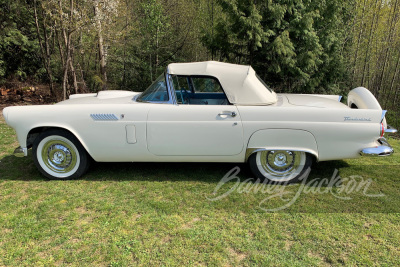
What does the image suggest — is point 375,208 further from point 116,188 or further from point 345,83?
point 345,83

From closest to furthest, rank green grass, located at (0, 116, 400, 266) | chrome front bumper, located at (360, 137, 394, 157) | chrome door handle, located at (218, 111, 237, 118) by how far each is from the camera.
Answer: green grass, located at (0, 116, 400, 266) < chrome front bumper, located at (360, 137, 394, 157) < chrome door handle, located at (218, 111, 237, 118)

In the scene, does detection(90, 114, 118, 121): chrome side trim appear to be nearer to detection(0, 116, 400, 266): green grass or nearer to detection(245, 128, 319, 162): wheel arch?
detection(0, 116, 400, 266): green grass

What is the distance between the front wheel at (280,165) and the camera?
11.6 ft

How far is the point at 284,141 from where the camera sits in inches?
135

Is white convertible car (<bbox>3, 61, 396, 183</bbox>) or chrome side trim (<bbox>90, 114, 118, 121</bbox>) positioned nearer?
white convertible car (<bbox>3, 61, 396, 183</bbox>)

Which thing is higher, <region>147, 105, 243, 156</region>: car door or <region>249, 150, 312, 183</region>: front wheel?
<region>147, 105, 243, 156</region>: car door

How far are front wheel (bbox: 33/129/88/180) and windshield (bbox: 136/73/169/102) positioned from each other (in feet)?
3.42

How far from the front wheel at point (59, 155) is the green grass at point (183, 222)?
0.50 feet

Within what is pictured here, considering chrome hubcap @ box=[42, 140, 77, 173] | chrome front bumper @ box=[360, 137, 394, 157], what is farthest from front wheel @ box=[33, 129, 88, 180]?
chrome front bumper @ box=[360, 137, 394, 157]

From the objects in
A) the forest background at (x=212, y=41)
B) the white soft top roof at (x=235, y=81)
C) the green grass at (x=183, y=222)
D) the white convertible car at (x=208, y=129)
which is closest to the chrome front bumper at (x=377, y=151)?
the white convertible car at (x=208, y=129)

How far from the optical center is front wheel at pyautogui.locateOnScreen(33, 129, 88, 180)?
3.62 meters

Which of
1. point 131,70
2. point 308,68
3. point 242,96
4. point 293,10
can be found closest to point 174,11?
point 131,70

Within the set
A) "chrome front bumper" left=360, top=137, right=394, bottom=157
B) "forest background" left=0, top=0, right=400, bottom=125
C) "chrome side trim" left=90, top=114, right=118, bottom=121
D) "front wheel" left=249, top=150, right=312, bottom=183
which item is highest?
"forest background" left=0, top=0, right=400, bottom=125

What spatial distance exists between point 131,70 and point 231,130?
33.1 ft
